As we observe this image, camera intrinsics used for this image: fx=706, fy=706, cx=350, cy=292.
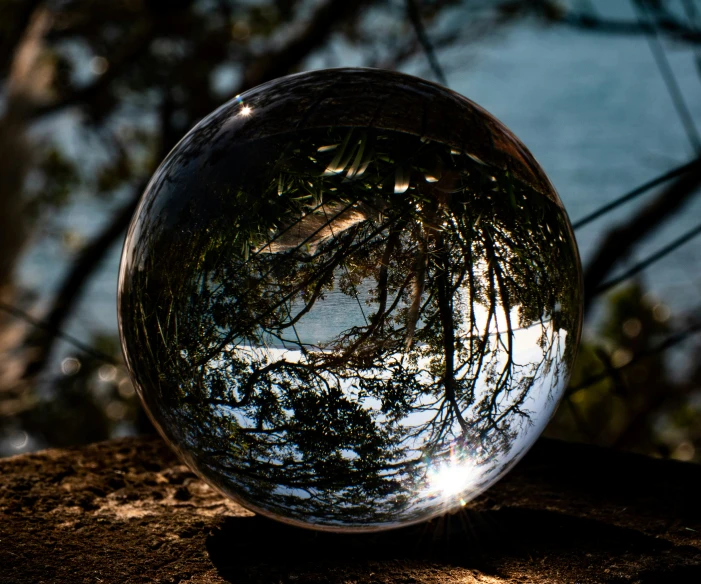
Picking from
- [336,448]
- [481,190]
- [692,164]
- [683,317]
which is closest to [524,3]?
[683,317]

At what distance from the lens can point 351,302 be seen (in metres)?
0.92

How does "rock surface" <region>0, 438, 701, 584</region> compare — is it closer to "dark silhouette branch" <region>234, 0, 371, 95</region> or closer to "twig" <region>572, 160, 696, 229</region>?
"twig" <region>572, 160, 696, 229</region>

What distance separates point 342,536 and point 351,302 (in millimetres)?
531

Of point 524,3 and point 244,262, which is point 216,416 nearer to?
point 244,262

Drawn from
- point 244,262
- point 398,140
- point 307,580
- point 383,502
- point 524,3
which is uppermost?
point 524,3

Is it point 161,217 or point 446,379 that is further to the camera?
point 161,217

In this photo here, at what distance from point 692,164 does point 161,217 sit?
89 cm

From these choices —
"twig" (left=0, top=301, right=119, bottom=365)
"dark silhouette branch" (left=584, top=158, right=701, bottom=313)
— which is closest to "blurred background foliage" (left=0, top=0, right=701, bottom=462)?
"dark silhouette branch" (left=584, top=158, right=701, bottom=313)

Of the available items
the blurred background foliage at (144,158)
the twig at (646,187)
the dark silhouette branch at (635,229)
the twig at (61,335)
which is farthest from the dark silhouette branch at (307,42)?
the twig at (646,187)

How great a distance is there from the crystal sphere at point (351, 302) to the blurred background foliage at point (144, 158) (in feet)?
6.55

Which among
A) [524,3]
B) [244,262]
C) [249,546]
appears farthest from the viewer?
[524,3]

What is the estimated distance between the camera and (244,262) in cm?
95

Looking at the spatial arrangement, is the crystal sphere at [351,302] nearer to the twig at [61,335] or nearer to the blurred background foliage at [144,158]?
the twig at [61,335]

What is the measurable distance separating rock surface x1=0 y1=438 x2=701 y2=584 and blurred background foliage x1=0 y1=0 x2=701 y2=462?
1501 mm
